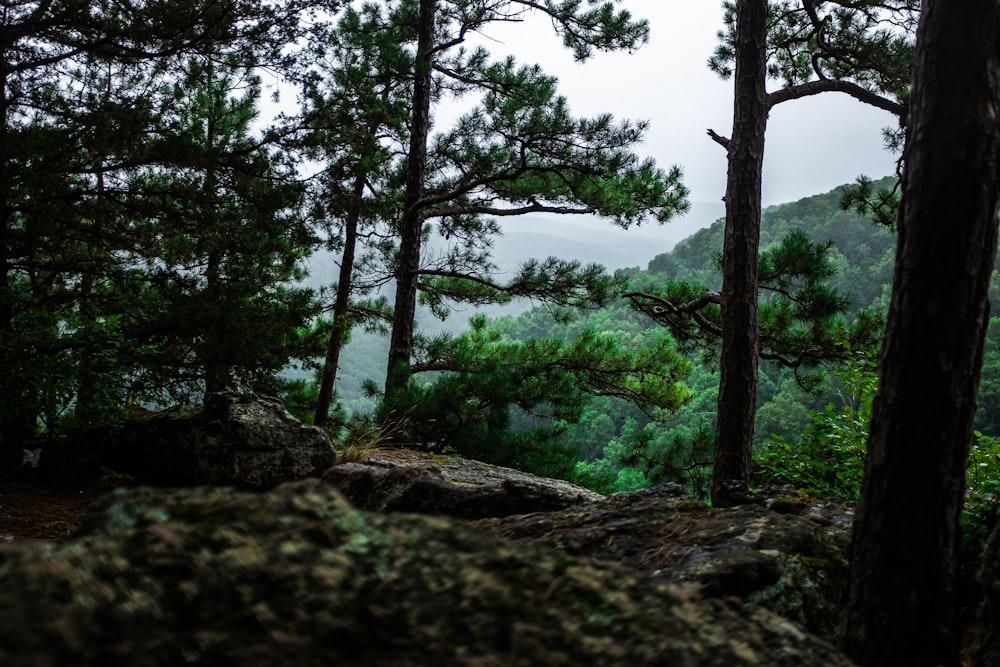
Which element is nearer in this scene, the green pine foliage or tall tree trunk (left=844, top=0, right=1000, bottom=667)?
tall tree trunk (left=844, top=0, right=1000, bottom=667)

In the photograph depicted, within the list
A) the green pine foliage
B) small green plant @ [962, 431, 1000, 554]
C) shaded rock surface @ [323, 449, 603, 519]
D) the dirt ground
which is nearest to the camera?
small green plant @ [962, 431, 1000, 554]

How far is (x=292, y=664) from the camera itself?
87 cm

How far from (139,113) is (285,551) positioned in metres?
5.11

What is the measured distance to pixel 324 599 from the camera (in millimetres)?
999

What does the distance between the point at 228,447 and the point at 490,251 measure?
659cm

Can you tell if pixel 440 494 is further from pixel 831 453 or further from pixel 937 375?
pixel 831 453

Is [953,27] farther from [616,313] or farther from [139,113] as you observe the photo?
[616,313]

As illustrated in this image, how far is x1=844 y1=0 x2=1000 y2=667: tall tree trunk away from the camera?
1.90 m

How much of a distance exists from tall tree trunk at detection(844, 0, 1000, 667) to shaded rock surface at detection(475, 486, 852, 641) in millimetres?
203

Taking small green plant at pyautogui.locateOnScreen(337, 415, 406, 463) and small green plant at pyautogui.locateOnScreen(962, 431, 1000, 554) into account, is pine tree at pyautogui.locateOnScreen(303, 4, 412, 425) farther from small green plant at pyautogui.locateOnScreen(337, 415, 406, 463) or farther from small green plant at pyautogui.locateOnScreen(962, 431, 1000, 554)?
small green plant at pyautogui.locateOnScreen(962, 431, 1000, 554)

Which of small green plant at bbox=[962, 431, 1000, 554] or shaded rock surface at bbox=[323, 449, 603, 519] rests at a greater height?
small green plant at bbox=[962, 431, 1000, 554]

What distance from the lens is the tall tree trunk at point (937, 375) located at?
1.90 metres

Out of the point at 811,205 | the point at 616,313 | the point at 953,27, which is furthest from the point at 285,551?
the point at 811,205

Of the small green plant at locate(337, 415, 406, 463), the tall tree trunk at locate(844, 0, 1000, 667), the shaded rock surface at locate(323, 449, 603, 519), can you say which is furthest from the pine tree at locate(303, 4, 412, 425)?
the tall tree trunk at locate(844, 0, 1000, 667)
